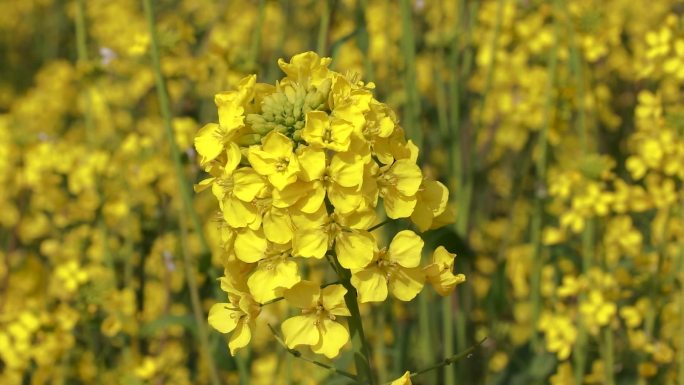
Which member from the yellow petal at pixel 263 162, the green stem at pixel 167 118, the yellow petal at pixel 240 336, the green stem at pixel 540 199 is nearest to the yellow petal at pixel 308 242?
the yellow petal at pixel 263 162

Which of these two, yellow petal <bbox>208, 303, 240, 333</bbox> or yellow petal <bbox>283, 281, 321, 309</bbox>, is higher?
yellow petal <bbox>283, 281, 321, 309</bbox>

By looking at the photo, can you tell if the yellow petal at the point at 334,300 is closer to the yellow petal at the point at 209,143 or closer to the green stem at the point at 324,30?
the yellow petal at the point at 209,143

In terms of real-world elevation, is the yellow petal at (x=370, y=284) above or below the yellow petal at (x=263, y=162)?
below

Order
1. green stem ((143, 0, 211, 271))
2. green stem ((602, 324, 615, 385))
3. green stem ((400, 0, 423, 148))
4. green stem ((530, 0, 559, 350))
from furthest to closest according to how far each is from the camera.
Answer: green stem ((530, 0, 559, 350)), green stem ((400, 0, 423, 148)), green stem ((602, 324, 615, 385)), green stem ((143, 0, 211, 271))

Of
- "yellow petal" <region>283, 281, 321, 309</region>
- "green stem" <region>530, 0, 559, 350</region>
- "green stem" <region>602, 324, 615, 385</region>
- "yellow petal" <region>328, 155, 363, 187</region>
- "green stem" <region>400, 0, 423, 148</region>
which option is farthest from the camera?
"green stem" <region>530, 0, 559, 350</region>

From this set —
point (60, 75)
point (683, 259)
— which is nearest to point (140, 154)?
point (683, 259)

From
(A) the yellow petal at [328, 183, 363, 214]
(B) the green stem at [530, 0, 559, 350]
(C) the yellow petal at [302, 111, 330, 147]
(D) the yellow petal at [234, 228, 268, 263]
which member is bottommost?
(B) the green stem at [530, 0, 559, 350]

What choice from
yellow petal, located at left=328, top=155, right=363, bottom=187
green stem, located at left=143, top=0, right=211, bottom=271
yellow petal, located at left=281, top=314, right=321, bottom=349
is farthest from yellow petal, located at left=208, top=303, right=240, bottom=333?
green stem, located at left=143, top=0, right=211, bottom=271

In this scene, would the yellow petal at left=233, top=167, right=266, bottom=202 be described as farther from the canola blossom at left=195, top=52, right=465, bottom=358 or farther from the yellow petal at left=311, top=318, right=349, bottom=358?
the yellow petal at left=311, top=318, right=349, bottom=358

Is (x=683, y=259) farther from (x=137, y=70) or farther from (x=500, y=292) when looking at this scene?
(x=137, y=70)
